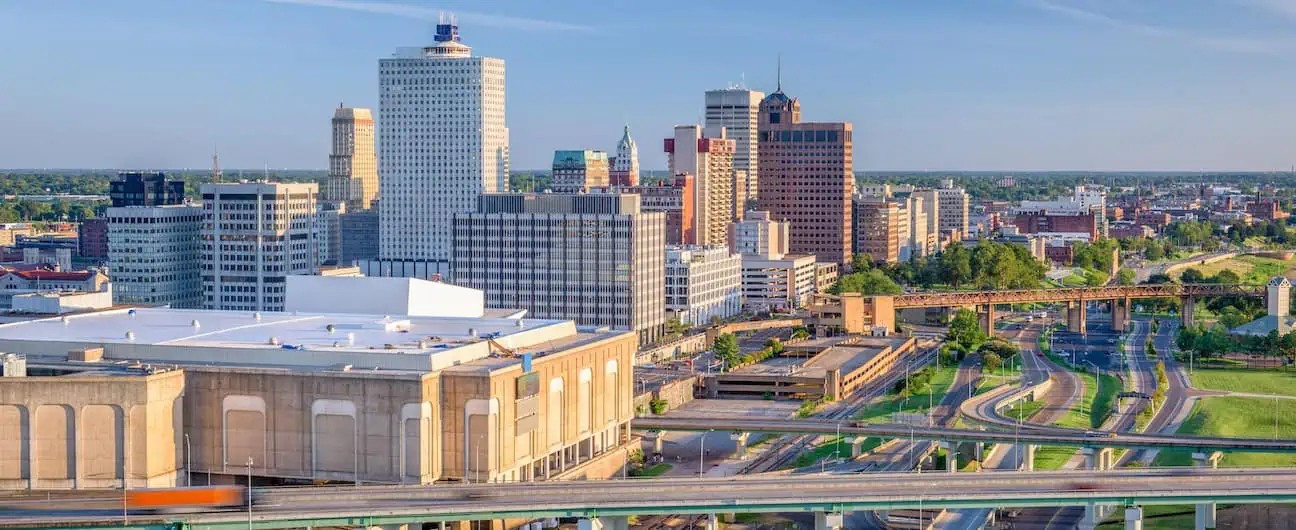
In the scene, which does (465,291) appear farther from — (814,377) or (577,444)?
(814,377)

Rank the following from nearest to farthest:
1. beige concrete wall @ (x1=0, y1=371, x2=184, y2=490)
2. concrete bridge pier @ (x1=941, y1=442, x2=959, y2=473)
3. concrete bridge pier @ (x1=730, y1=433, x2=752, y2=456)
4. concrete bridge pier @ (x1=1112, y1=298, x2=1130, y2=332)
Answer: beige concrete wall @ (x1=0, y1=371, x2=184, y2=490) → concrete bridge pier @ (x1=941, y1=442, x2=959, y2=473) → concrete bridge pier @ (x1=730, y1=433, x2=752, y2=456) → concrete bridge pier @ (x1=1112, y1=298, x2=1130, y2=332)

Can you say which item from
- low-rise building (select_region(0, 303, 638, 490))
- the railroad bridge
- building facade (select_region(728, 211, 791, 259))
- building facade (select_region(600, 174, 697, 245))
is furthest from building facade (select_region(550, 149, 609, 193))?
low-rise building (select_region(0, 303, 638, 490))

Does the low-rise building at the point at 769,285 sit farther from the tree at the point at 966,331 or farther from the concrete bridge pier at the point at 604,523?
the concrete bridge pier at the point at 604,523

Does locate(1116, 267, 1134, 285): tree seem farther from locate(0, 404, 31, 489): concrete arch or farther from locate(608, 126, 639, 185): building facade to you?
locate(0, 404, 31, 489): concrete arch

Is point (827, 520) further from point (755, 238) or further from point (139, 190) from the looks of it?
point (755, 238)

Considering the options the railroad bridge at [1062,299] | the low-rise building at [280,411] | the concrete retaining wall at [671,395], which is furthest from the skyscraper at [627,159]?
the low-rise building at [280,411]

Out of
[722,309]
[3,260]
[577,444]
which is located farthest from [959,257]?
[577,444]

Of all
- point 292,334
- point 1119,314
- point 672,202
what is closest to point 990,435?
point 292,334
